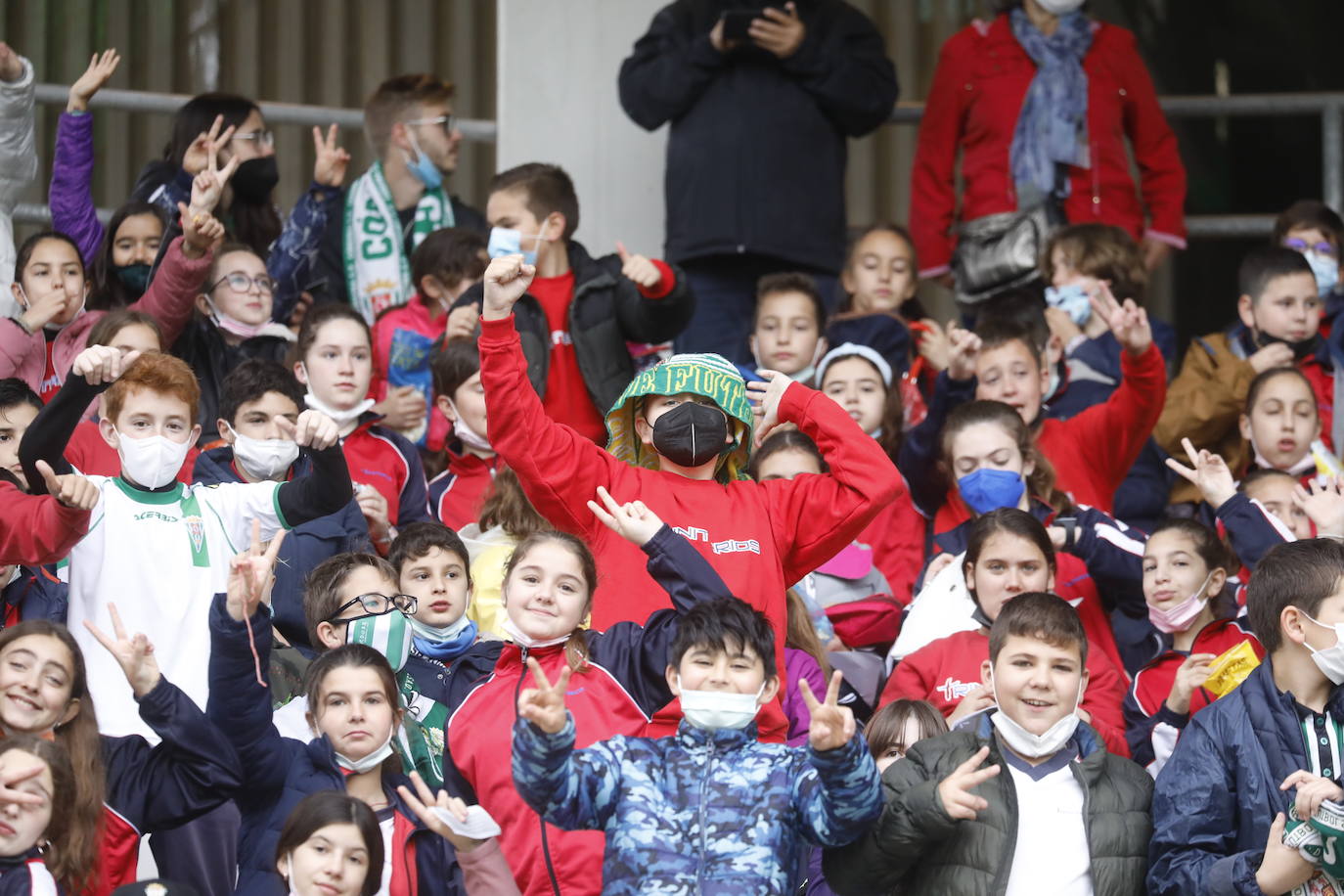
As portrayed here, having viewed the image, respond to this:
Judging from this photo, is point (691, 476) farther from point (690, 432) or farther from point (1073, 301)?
point (1073, 301)

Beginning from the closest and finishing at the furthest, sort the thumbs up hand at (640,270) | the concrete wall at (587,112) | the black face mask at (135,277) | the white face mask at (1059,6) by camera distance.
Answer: the thumbs up hand at (640,270) → the black face mask at (135,277) → the white face mask at (1059,6) → the concrete wall at (587,112)

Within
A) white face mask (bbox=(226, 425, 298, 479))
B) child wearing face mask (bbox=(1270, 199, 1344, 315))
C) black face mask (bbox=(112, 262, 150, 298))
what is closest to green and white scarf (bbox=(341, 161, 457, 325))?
black face mask (bbox=(112, 262, 150, 298))

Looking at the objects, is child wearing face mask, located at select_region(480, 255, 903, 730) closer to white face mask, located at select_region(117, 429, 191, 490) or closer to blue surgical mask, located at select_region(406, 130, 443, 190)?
white face mask, located at select_region(117, 429, 191, 490)

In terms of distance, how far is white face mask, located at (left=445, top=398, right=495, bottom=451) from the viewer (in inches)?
309

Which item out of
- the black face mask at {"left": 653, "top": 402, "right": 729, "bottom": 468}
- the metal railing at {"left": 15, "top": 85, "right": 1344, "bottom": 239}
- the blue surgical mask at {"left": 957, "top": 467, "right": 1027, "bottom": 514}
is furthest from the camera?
the metal railing at {"left": 15, "top": 85, "right": 1344, "bottom": 239}

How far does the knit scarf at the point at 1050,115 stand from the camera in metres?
9.52

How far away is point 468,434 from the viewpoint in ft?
25.8

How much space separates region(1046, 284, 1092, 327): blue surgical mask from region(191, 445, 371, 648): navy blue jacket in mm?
3405

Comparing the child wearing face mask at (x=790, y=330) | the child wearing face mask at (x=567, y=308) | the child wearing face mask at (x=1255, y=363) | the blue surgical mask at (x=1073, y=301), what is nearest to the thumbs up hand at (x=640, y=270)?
the child wearing face mask at (x=567, y=308)

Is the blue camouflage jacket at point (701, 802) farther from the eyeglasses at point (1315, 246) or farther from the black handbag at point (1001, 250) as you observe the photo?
the eyeglasses at point (1315, 246)

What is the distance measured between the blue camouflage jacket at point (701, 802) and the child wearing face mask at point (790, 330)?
12.0 ft

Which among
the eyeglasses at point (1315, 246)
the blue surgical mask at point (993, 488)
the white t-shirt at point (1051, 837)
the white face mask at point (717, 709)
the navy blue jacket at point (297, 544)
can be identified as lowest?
the white t-shirt at point (1051, 837)

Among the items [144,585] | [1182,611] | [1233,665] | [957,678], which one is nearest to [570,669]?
[144,585]

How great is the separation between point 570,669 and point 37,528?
5.57 feet
